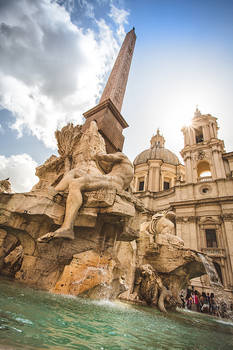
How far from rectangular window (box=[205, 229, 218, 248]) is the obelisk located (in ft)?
58.8

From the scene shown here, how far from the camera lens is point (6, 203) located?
3451mm

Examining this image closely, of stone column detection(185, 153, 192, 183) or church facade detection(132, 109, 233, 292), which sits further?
stone column detection(185, 153, 192, 183)

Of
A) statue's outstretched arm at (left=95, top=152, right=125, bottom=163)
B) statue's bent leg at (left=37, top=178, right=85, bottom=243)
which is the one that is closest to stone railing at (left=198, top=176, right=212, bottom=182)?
statue's outstretched arm at (left=95, top=152, right=125, bottom=163)

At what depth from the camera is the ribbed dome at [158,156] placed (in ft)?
112

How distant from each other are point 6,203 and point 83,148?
230 centimetres

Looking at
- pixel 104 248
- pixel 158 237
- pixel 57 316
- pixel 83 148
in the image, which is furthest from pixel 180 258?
pixel 57 316

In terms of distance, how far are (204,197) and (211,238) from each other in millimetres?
4483

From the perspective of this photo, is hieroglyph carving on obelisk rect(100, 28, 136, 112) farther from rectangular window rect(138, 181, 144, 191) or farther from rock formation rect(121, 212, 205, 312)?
rectangular window rect(138, 181, 144, 191)

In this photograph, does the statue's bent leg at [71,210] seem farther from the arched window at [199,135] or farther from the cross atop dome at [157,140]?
the cross atop dome at [157,140]

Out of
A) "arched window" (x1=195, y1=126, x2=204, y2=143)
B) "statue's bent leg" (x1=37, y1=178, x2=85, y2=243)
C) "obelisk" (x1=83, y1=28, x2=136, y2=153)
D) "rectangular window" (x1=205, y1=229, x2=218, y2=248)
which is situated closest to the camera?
"statue's bent leg" (x1=37, y1=178, x2=85, y2=243)

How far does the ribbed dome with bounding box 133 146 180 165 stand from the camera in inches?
1348

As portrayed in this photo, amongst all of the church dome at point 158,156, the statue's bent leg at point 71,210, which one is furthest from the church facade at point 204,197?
the statue's bent leg at point 71,210

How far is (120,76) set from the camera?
8.59 m

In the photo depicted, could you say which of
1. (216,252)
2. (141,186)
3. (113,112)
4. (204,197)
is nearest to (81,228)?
(113,112)
